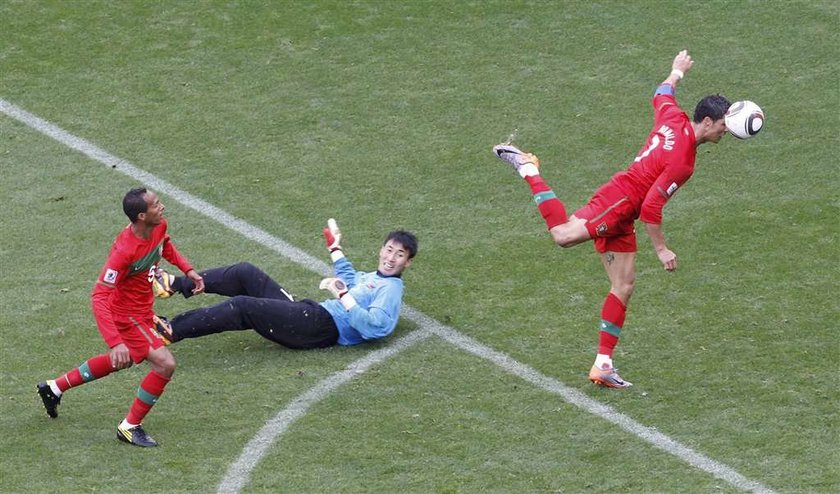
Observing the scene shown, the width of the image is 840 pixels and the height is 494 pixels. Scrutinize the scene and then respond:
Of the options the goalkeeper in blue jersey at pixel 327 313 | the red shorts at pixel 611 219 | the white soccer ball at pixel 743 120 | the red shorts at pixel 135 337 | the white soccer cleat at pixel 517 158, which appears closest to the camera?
the red shorts at pixel 135 337

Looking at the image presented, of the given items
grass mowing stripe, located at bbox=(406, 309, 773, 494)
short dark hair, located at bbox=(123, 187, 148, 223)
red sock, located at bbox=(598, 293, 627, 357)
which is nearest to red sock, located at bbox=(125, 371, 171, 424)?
short dark hair, located at bbox=(123, 187, 148, 223)

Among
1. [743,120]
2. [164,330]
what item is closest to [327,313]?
[164,330]

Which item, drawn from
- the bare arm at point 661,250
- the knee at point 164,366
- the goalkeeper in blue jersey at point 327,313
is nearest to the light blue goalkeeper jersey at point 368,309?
the goalkeeper in blue jersey at point 327,313

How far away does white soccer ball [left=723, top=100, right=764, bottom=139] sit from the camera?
30.9 ft

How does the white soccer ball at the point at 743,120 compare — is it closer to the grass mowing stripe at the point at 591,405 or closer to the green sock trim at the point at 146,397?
the grass mowing stripe at the point at 591,405

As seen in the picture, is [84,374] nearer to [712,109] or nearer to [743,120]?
[712,109]

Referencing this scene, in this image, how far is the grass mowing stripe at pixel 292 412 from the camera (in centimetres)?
866

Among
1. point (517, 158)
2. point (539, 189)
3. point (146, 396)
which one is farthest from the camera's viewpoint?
point (517, 158)

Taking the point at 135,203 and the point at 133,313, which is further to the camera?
the point at 133,313

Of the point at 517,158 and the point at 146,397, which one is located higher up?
the point at 517,158

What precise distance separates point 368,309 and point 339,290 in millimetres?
435

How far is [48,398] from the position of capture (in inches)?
364

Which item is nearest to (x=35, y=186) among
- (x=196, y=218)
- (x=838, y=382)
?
(x=196, y=218)

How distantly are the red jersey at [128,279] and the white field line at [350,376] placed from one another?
3.83ft
